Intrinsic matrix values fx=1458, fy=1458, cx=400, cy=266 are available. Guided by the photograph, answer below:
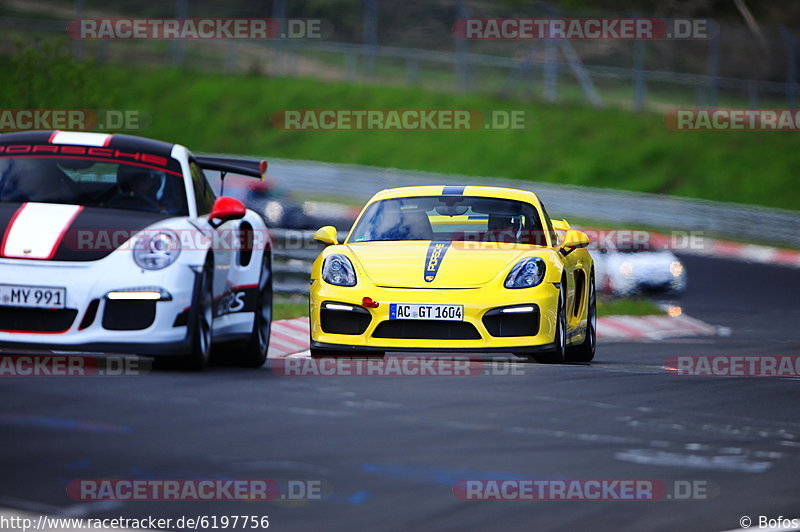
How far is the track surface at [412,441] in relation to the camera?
5.47 meters

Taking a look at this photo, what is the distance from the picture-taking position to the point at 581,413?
791 cm

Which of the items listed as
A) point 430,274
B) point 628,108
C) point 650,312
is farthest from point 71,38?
point 430,274

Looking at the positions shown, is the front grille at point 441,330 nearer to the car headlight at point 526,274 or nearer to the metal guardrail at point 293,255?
the car headlight at point 526,274

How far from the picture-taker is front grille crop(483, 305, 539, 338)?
937cm

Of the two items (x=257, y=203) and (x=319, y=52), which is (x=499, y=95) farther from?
(x=257, y=203)

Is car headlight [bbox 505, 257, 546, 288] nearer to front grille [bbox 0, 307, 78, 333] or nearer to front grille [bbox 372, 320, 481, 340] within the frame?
front grille [bbox 372, 320, 481, 340]

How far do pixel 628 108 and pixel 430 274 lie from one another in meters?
28.2
